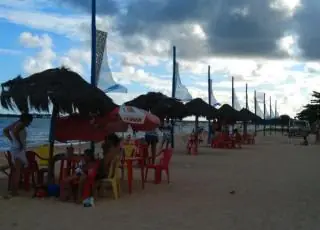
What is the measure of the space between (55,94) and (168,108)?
9.87 meters

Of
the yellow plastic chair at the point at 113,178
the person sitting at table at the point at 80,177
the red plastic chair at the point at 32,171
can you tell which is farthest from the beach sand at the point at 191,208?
the red plastic chair at the point at 32,171

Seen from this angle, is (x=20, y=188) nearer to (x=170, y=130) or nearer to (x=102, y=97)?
(x=102, y=97)

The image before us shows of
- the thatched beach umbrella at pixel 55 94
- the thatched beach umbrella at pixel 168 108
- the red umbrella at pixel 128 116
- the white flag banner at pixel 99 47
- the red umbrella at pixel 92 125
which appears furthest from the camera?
the thatched beach umbrella at pixel 168 108

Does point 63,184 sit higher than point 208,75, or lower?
lower

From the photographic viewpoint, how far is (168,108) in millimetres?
18703

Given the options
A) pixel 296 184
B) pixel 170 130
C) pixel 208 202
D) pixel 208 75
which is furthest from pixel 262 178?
pixel 208 75

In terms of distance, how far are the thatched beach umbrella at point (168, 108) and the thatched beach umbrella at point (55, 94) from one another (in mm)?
8765

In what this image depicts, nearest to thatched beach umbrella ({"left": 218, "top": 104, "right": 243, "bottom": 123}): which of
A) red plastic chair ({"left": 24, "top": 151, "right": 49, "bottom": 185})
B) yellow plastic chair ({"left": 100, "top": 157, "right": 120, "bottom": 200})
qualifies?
red plastic chair ({"left": 24, "top": 151, "right": 49, "bottom": 185})

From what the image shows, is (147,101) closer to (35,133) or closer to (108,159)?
(108,159)

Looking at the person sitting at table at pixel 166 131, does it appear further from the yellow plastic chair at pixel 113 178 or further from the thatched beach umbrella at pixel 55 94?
the yellow plastic chair at pixel 113 178

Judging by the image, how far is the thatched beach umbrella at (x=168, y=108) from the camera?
60.5ft

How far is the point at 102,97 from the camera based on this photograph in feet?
31.1

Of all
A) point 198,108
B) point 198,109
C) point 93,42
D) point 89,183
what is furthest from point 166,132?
point 89,183

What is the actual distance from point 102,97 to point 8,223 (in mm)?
3167
